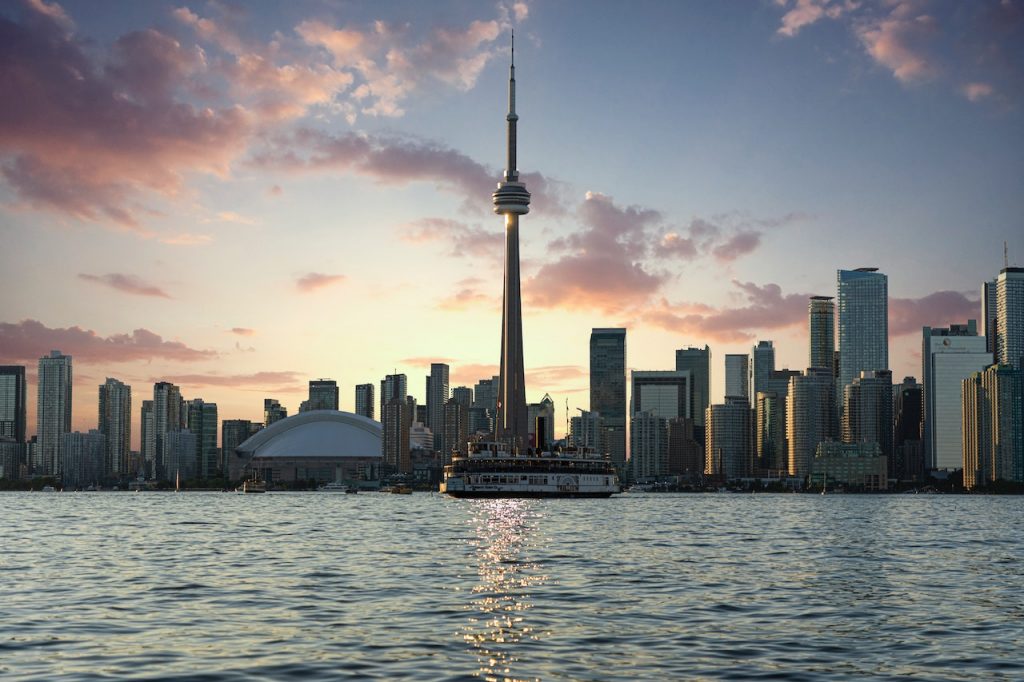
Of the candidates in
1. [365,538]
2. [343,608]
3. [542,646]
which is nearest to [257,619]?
[343,608]

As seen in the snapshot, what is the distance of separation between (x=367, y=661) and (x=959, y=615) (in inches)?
1064

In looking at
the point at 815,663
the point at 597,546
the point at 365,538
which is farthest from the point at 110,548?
the point at 815,663

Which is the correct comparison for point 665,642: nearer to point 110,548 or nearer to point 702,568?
point 702,568

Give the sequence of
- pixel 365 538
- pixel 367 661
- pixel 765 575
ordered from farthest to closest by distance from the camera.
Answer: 1. pixel 365 538
2. pixel 765 575
3. pixel 367 661

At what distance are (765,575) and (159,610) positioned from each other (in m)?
34.7

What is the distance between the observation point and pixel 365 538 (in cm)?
10631

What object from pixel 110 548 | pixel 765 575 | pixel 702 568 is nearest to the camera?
pixel 765 575

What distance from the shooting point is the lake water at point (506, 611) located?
3688cm

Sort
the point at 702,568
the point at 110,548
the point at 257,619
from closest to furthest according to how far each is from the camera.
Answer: the point at 257,619 < the point at 702,568 < the point at 110,548

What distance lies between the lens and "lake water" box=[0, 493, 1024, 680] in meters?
36.9

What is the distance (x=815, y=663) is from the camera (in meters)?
37.4

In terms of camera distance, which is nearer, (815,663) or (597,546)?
(815,663)

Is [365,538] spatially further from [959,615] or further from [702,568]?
[959,615]

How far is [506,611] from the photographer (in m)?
49.9
